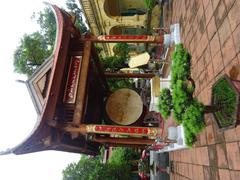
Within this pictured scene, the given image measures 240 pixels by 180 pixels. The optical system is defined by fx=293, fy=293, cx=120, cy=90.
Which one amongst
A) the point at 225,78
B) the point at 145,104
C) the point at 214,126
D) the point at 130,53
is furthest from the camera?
the point at 130,53

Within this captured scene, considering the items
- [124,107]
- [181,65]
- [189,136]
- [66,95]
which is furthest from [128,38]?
[189,136]

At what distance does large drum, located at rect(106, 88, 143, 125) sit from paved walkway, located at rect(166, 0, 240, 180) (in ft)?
10.6

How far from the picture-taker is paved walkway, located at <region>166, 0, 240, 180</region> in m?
5.20

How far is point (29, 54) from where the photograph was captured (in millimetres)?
14031

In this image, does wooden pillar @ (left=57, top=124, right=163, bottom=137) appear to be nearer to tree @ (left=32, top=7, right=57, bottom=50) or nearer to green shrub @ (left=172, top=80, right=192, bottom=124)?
green shrub @ (left=172, top=80, right=192, bottom=124)

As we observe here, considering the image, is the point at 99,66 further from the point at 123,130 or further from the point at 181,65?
the point at 181,65

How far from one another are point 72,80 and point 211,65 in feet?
15.1

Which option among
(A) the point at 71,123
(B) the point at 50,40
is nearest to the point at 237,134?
(A) the point at 71,123

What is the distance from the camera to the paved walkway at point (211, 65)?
205 inches

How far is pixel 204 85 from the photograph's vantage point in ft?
22.3

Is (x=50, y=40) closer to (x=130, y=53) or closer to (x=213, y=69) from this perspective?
(x=130, y=53)

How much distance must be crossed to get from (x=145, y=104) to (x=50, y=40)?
664cm

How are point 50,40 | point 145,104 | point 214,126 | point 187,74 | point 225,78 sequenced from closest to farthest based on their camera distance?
point 225,78 → point 187,74 → point 214,126 → point 145,104 → point 50,40

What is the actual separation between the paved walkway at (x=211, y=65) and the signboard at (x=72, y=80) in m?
3.52
